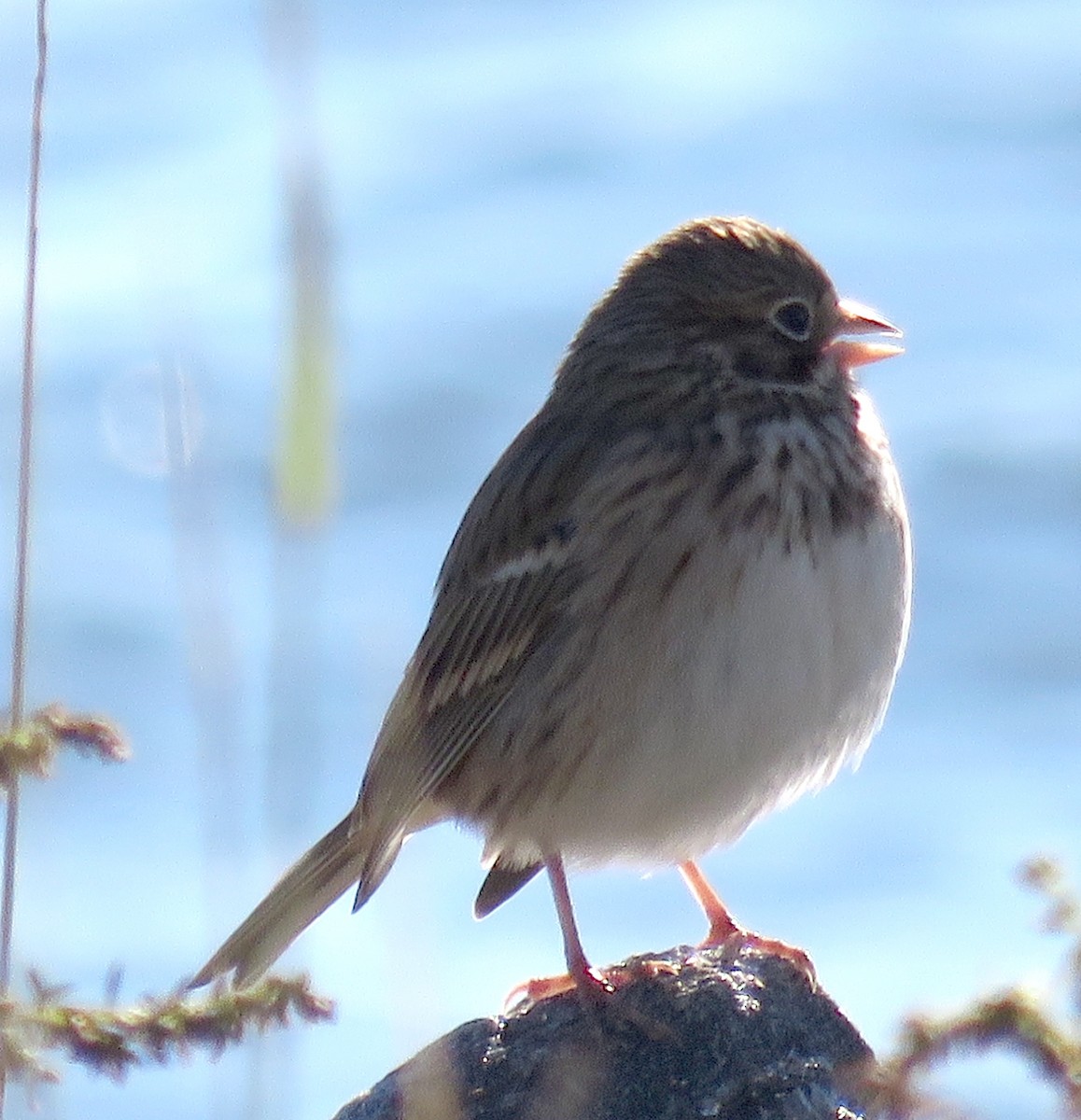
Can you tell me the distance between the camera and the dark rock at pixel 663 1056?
4176 mm

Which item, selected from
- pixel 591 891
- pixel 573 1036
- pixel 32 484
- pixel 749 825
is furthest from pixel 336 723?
pixel 32 484

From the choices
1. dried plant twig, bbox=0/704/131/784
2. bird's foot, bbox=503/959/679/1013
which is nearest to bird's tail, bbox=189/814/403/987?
bird's foot, bbox=503/959/679/1013

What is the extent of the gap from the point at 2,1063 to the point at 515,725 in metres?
2.69

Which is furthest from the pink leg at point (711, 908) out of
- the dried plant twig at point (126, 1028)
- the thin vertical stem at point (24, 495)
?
the dried plant twig at point (126, 1028)

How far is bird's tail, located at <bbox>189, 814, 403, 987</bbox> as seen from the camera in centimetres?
510

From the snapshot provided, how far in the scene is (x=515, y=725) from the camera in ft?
17.3

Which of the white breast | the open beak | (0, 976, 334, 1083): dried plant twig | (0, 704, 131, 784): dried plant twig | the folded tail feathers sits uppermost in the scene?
the open beak

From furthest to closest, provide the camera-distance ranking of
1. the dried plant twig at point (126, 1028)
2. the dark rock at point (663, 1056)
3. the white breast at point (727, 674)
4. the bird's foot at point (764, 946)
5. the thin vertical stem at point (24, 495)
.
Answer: the white breast at point (727, 674)
the bird's foot at point (764, 946)
the dark rock at point (663, 1056)
the thin vertical stem at point (24, 495)
the dried plant twig at point (126, 1028)

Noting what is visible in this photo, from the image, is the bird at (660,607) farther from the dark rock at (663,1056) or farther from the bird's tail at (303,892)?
the dark rock at (663,1056)

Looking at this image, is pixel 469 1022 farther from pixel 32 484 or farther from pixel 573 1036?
pixel 32 484

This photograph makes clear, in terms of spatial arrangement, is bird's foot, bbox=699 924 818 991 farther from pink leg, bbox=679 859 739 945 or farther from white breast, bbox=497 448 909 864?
white breast, bbox=497 448 909 864

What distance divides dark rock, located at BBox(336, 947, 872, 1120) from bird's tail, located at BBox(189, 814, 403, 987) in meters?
0.64

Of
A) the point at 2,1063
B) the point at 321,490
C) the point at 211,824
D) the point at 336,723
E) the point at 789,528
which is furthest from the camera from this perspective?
the point at 336,723

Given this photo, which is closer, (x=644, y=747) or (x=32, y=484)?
(x=32, y=484)
